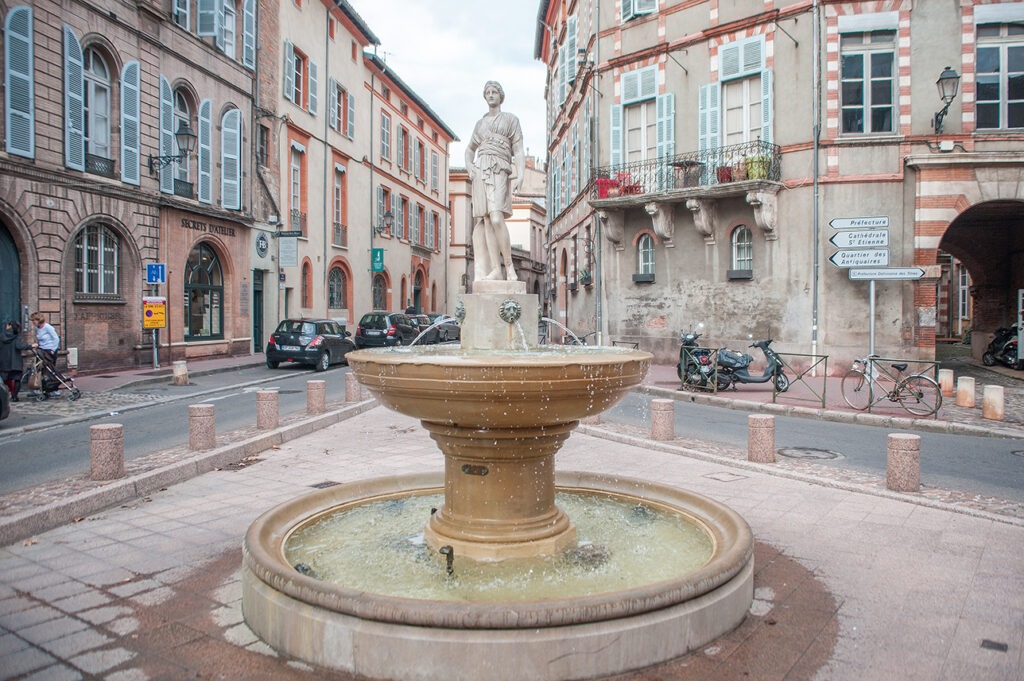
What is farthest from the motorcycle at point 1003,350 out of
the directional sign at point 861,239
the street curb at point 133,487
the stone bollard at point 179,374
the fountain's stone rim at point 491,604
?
the stone bollard at point 179,374

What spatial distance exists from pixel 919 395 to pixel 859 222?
5.10 metres

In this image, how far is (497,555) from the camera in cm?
434

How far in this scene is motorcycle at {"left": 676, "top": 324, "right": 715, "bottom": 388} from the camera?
15.6m

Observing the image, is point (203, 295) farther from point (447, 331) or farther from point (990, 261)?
point (990, 261)

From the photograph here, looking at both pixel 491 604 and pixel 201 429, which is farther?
pixel 201 429

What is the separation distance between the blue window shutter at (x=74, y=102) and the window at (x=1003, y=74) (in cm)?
2137

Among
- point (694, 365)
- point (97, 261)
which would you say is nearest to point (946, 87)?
point (694, 365)

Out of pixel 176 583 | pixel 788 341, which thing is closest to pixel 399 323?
pixel 788 341

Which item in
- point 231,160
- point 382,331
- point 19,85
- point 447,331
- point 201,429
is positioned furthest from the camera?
point 447,331

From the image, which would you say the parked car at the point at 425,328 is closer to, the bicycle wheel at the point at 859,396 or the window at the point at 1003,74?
the bicycle wheel at the point at 859,396

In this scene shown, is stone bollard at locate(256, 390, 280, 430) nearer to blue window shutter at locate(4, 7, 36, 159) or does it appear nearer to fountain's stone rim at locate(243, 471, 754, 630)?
fountain's stone rim at locate(243, 471, 754, 630)

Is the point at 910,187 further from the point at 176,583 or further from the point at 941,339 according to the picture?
the point at 941,339

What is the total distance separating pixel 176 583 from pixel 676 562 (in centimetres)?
302

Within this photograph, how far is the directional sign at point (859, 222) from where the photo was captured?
1537 cm
